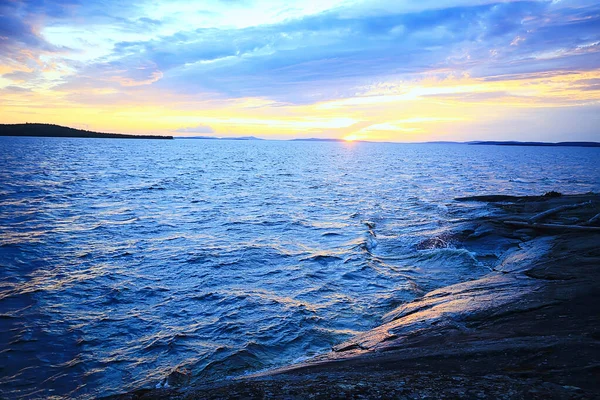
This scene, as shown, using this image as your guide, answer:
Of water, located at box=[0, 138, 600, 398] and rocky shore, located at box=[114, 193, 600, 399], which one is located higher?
rocky shore, located at box=[114, 193, 600, 399]

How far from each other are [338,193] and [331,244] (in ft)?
72.7

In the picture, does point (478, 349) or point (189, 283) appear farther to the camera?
point (189, 283)

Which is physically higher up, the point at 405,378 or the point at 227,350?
the point at 405,378

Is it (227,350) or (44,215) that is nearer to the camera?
(227,350)

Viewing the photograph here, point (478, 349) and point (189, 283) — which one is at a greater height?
point (478, 349)

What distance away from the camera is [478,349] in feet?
22.0

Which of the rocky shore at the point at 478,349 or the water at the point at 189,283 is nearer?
the rocky shore at the point at 478,349

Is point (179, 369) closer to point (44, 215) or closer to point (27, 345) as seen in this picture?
point (27, 345)

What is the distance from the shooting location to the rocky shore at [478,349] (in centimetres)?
521

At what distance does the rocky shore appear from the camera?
5211mm

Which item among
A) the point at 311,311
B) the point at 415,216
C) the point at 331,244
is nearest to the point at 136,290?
the point at 311,311

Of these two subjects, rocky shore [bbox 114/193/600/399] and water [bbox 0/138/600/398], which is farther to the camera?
water [bbox 0/138/600/398]

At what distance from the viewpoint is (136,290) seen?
1335 cm

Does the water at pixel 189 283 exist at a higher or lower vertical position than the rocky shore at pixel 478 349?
lower
